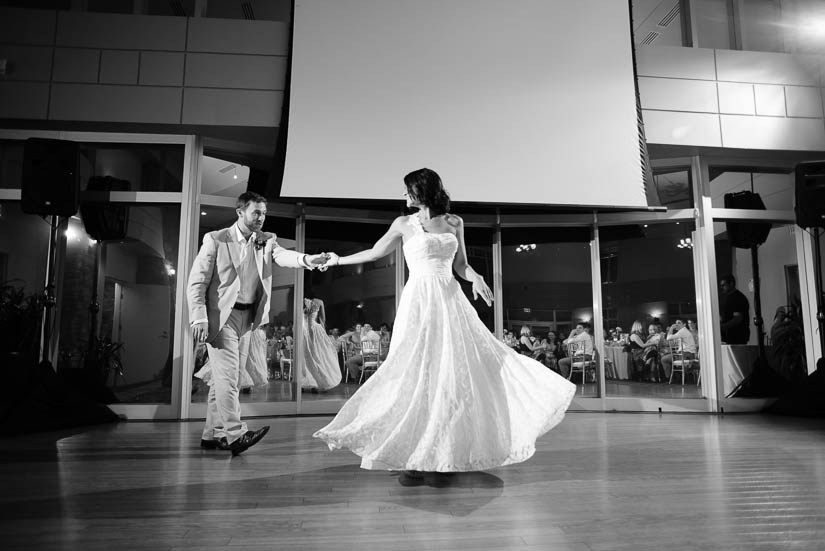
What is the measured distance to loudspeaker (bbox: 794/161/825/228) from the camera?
5.24 m

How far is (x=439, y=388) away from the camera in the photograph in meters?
2.46

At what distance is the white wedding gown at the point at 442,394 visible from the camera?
2.35 metres

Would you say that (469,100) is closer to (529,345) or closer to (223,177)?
(223,177)

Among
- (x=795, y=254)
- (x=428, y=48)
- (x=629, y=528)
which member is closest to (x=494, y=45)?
(x=428, y=48)

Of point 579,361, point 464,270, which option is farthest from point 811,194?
point 464,270

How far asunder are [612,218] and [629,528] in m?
4.79

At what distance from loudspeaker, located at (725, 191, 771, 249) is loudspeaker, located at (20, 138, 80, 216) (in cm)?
678

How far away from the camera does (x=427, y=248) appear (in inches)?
108

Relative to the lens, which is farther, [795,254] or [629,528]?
[795,254]

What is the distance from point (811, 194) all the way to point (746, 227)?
0.80 m

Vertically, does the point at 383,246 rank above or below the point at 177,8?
below

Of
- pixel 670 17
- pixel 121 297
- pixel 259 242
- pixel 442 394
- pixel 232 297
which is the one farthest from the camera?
pixel 670 17

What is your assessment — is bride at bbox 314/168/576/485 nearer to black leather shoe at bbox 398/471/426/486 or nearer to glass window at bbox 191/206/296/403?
black leather shoe at bbox 398/471/426/486

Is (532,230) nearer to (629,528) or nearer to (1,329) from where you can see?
(629,528)
